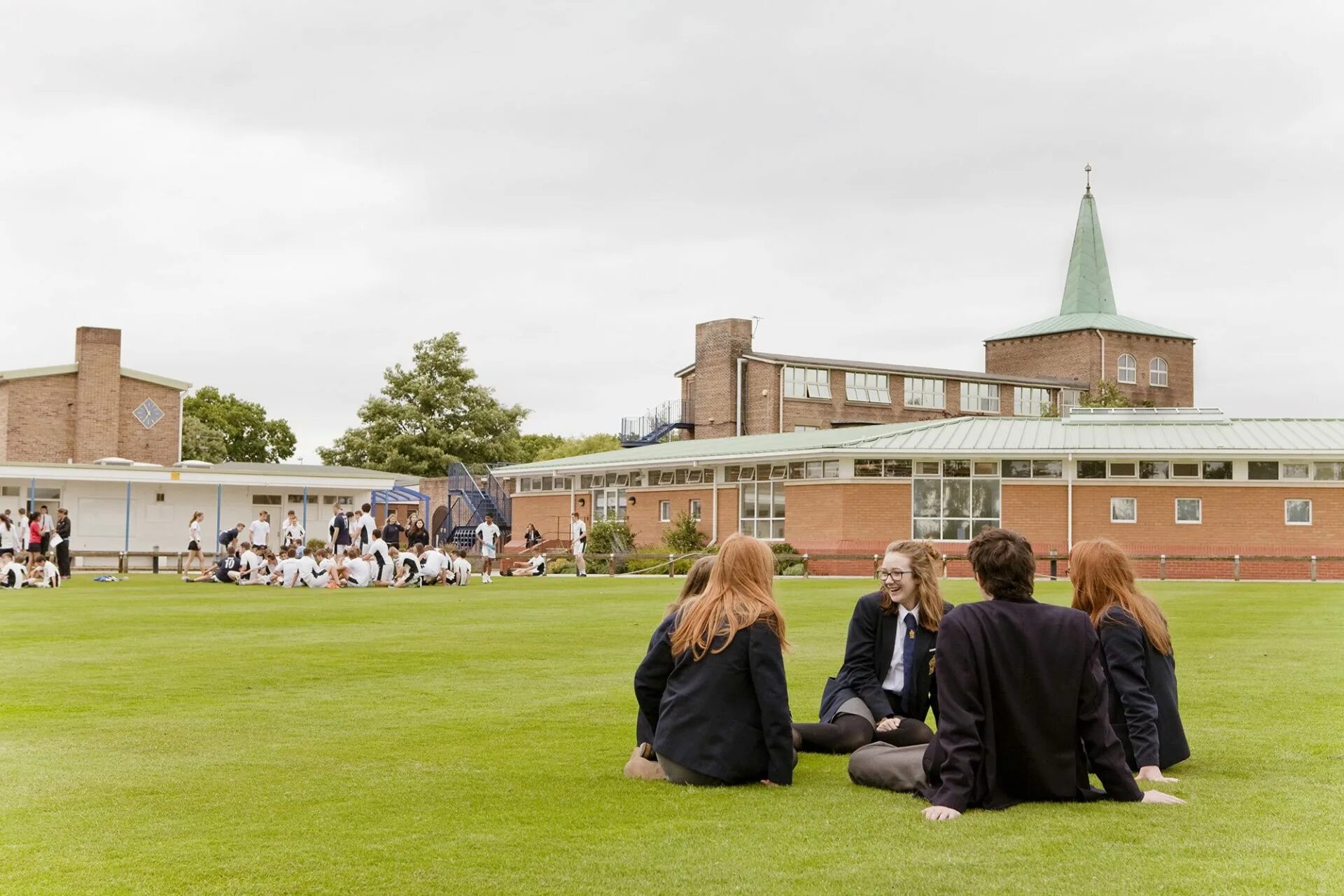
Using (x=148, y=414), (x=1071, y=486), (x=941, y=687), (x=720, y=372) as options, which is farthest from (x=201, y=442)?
(x=941, y=687)

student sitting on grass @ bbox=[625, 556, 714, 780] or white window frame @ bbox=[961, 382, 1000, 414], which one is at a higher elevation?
white window frame @ bbox=[961, 382, 1000, 414]

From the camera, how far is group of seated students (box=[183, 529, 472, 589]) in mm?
29531

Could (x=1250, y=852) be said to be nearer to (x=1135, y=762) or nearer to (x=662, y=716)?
(x=1135, y=762)

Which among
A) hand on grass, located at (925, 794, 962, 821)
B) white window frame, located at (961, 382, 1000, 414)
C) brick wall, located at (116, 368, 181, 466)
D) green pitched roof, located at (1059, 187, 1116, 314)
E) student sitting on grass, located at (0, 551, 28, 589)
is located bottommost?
hand on grass, located at (925, 794, 962, 821)

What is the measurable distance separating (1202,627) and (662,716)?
42.3 ft

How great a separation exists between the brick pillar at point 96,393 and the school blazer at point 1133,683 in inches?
2071

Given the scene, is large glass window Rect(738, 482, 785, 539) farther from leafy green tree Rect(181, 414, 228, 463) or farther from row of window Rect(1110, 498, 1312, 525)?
leafy green tree Rect(181, 414, 228, 463)

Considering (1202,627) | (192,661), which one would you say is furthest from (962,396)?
(192,661)

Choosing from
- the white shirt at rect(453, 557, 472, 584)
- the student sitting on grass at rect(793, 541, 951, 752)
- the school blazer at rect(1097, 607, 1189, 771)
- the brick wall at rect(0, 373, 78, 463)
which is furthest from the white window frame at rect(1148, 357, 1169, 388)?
the school blazer at rect(1097, 607, 1189, 771)

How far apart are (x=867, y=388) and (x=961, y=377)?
5.70 meters

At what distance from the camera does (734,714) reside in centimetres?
711

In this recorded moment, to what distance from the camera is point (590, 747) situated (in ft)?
28.2

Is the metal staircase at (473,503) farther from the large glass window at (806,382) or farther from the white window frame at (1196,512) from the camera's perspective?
the white window frame at (1196,512)

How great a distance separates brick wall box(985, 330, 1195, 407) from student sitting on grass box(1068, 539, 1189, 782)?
2765 inches
